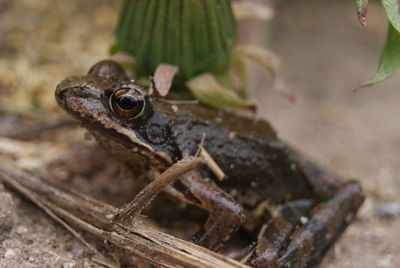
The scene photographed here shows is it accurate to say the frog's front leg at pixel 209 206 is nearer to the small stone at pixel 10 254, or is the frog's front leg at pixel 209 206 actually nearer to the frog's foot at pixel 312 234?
the frog's foot at pixel 312 234

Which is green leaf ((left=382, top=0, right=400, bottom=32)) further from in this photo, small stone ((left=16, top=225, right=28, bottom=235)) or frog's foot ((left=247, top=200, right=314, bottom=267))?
small stone ((left=16, top=225, right=28, bottom=235))

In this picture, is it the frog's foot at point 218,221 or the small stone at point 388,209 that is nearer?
the frog's foot at point 218,221

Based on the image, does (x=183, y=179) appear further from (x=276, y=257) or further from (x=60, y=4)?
(x=60, y=4)

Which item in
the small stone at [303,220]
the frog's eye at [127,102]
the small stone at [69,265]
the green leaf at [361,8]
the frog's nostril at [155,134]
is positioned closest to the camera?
the green leaf at [361,8]

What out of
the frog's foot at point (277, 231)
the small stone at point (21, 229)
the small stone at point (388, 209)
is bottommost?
the small stone at point (388, 209)

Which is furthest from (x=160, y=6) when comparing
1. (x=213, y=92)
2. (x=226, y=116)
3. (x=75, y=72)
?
(x=75, y=72)

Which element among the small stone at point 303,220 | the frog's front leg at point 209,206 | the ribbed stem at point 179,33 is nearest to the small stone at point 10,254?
the frog's front leg at point 209,206

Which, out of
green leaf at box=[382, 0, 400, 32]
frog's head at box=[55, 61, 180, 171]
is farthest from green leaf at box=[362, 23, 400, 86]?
frog's head at box=[55, 61, 180, 171]

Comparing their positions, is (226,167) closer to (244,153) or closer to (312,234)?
(244,153)
